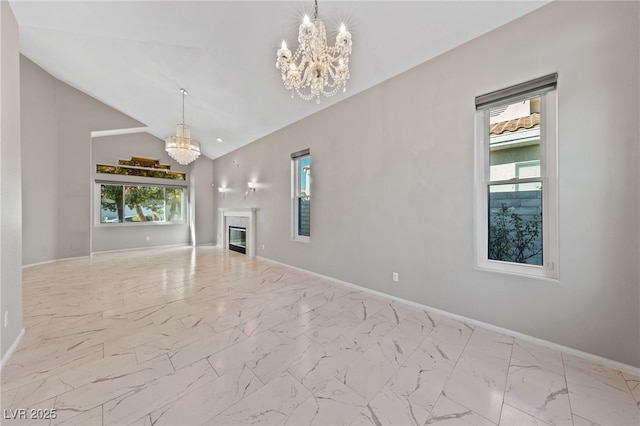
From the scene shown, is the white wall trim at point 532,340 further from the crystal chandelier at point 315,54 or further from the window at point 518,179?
the crystal chandelier at point 315,54

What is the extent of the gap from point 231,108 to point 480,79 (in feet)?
14.8

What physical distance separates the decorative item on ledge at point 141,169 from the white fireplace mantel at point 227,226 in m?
2.24

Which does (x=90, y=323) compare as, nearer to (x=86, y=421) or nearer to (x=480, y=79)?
(x=86, y=421)

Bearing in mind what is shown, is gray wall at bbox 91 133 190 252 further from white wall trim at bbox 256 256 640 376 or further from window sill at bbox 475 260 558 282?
window sill at bbox 475 260 558 282

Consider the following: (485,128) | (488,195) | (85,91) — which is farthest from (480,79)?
(85,91)

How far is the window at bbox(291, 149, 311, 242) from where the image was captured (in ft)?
16.5

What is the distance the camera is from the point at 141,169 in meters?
7.60

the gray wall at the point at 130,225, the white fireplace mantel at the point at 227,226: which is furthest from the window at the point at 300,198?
the gray wall at the point at 130,225

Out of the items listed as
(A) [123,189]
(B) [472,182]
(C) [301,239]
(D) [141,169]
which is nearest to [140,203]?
(A) [123,189]

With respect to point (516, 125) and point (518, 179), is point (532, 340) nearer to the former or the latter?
Result: point (518, 179)

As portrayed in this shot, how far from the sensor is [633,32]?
5.95ft

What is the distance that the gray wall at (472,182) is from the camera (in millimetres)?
1873

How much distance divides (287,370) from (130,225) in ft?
26.9

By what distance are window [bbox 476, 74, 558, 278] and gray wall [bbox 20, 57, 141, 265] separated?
28.0 ft
